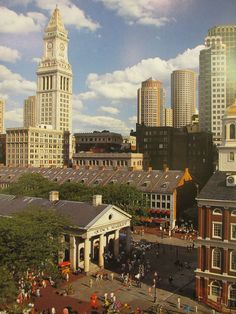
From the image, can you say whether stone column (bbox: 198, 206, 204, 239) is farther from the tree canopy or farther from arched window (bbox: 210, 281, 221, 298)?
the tree canopy

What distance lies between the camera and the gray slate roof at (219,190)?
5153 cm

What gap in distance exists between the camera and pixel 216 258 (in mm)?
52062

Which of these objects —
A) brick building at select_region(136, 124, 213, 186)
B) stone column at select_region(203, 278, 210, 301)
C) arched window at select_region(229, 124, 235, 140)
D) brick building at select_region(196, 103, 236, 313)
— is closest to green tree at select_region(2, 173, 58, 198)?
arched window at select_region(229, 124, 235, 140)

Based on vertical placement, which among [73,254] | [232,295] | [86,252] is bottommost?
[232,295]

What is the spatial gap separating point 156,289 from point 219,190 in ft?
54.1

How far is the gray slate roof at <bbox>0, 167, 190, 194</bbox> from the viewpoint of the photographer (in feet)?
360

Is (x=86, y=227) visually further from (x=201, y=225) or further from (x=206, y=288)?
(x=206, y=288)

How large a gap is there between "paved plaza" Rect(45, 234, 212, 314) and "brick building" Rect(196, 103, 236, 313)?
256 centimetres

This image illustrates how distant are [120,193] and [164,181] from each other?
22127mm

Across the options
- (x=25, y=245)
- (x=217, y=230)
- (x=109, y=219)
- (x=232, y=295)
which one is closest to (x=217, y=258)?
(x=217, y=230)

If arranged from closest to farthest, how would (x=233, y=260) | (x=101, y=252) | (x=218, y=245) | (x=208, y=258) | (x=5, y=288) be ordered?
(x=5, y=288)
(x=233, y=260)
(x=218, y=245)
(x=208, y=258)
(x=101, y=252)

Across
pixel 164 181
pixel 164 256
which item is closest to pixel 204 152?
pixel 164 181

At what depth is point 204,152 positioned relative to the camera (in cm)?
15938

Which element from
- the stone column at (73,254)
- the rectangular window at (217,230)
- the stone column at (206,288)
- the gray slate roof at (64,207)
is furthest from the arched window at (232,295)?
the stone column at (73,254)
